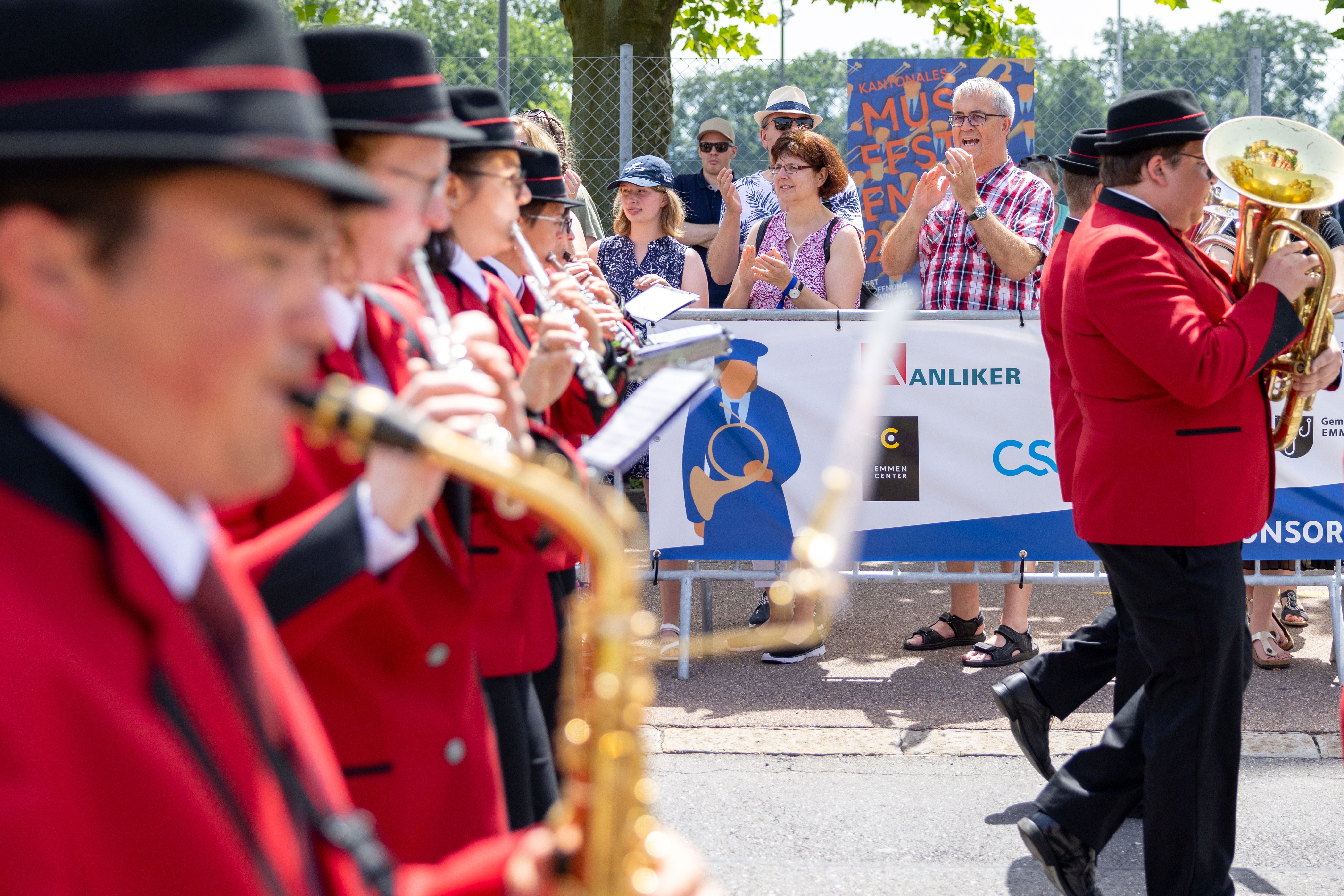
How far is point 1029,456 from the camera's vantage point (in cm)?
571

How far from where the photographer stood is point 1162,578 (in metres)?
3.36

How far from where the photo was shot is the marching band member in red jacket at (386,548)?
5.14ft

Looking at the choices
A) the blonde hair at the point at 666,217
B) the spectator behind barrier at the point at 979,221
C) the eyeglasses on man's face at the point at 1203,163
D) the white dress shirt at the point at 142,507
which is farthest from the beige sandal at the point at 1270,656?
the white dress shirt at the point at 142,507

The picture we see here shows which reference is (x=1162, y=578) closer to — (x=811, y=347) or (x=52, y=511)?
(x=811, y=347)

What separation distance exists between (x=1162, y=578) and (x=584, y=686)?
7.82 ft

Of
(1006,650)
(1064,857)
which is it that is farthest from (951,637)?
(1064,857)

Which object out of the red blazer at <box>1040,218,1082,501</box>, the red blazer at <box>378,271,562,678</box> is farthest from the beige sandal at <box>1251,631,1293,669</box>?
the red blazer at <box>378,271,562,678</box>

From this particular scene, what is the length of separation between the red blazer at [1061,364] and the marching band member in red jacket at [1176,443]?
0.20 m

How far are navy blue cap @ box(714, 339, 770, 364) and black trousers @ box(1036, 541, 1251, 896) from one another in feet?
8.52

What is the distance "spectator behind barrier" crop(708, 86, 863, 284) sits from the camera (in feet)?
21.2

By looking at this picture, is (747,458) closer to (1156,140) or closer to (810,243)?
(810,243)

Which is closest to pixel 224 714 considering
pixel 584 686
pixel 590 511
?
pixel 590 511

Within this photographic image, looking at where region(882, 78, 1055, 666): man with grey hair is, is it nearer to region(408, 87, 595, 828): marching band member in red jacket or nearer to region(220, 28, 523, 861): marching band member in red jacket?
region(408, 87, 595, 828): marching band member in red jacket

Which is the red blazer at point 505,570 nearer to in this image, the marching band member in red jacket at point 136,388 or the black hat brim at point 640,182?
the marching band member in red jacket at point 136,388
